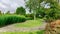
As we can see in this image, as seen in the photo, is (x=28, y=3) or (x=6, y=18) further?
(x=28, y=3)

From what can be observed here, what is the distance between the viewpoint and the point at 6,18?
17734 mm

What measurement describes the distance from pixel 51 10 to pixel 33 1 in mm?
8511

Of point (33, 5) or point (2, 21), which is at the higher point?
point (33, 5)

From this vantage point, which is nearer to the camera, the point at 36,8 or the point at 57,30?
the point at 57,30

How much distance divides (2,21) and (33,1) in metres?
10.6

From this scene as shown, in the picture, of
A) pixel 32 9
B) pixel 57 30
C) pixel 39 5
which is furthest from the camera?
pixel 32 9

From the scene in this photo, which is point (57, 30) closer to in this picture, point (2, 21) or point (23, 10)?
point (2, 21)

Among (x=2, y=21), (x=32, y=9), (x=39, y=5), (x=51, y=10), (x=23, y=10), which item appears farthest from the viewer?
(x=23, y=10)

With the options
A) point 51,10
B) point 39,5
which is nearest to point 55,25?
point 51,10

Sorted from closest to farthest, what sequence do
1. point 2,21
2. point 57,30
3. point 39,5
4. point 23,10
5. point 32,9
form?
point 57,30
point 2,21
point 39,5
point 32,9
point 23,10

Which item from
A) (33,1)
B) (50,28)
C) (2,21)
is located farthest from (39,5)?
(50,28)

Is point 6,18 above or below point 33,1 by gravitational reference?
below

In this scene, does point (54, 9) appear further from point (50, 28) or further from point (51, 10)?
point (50, 28)

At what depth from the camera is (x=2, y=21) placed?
1669 centimetres
